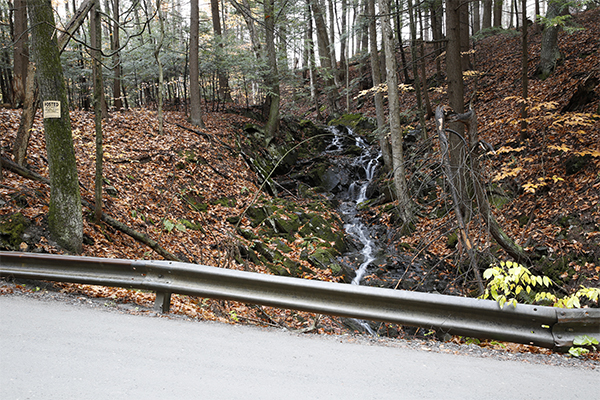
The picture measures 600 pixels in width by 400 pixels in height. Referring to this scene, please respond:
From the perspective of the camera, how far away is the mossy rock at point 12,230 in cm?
565

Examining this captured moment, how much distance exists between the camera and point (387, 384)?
2887mm

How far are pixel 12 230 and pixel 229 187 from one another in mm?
7319

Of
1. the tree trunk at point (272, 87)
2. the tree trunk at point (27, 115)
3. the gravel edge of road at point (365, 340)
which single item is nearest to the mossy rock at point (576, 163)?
the gravel edge of road at point (365, 340)

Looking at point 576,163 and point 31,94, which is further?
point 576,163

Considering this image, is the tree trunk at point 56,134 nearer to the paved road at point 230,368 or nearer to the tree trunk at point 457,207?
the paved road at point 230,368

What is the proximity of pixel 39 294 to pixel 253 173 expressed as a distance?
10.9 metres

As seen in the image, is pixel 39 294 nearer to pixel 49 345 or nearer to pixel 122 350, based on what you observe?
pixel 49 345

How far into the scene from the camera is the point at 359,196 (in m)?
17.2

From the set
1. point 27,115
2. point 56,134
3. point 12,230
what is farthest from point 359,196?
point 12,230

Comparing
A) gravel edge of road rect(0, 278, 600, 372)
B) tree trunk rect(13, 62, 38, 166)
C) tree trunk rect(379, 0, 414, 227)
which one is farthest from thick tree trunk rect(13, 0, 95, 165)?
tree trunk rect(379, 0, 414, 227)

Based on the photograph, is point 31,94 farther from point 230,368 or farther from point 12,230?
point 230,368

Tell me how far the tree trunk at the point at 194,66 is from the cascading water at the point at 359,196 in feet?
20.0

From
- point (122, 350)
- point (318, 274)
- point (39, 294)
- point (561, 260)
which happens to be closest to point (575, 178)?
point (561, 260)

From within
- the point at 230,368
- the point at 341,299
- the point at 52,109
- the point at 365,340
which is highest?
the point at 52,109
